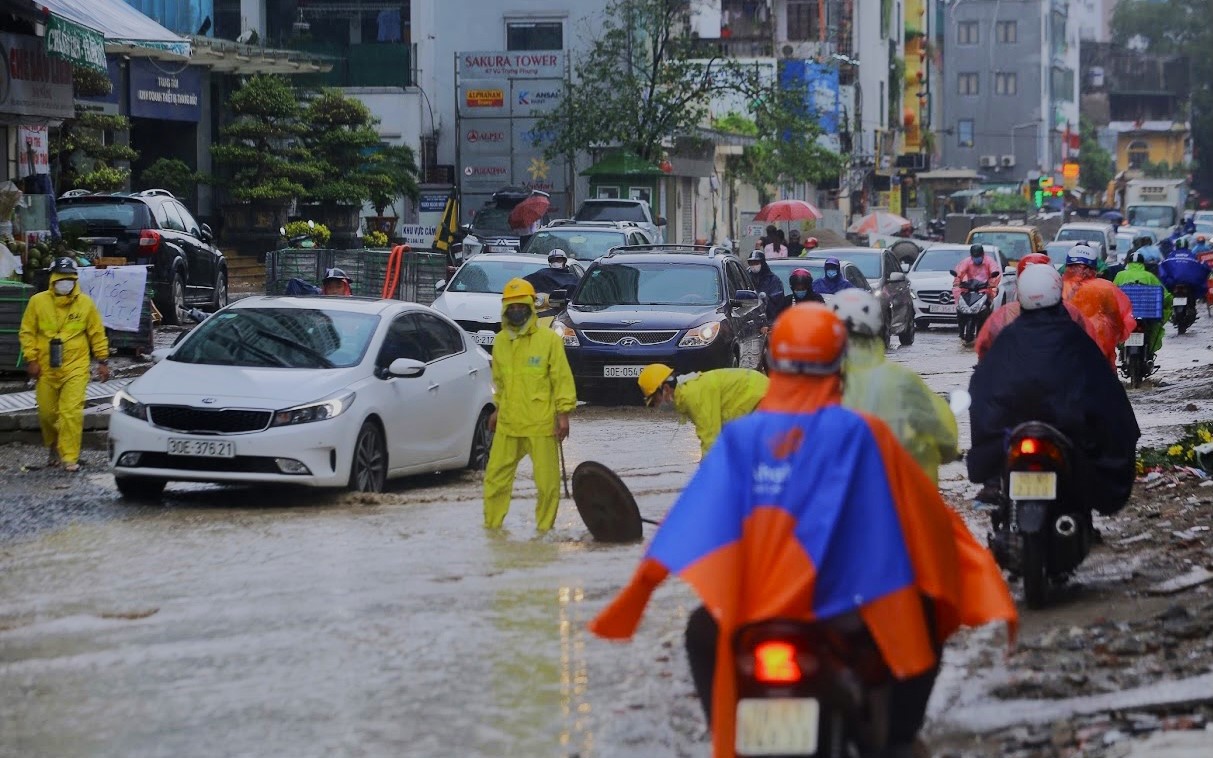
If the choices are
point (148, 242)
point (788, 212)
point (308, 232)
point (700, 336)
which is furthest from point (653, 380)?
point (788, 212)

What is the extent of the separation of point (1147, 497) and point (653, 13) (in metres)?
37.6

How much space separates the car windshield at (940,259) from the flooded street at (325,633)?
72.9 ft

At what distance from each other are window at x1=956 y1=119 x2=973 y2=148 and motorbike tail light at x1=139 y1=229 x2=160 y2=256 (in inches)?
4212

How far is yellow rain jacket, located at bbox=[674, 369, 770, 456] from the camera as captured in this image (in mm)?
10000

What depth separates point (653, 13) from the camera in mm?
48562

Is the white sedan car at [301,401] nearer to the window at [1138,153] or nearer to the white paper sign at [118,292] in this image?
the white paper sign at [118,292]

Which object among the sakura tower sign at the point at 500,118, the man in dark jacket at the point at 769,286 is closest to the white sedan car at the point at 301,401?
the man in dark jacket at the point at 769,286

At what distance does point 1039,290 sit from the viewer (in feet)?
29.2

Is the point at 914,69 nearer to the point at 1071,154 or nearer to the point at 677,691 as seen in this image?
the point at 1071,154

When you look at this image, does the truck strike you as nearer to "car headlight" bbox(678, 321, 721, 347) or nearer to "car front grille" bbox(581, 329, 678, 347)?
"car headlight" bbox(678, 321, 721, 347)

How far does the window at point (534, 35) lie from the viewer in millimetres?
56156

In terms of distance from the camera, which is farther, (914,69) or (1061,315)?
(914,69)

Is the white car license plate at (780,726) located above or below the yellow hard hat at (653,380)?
below

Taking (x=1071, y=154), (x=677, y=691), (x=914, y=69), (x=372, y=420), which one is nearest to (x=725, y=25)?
(x=914, y=69)
